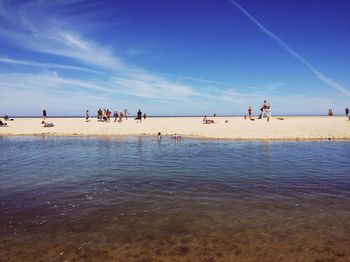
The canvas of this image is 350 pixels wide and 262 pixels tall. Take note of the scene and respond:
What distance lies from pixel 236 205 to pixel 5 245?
667 cm

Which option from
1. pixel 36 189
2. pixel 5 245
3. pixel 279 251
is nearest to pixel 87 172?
pixel 36 189

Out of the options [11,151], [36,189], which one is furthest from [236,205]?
[11,151]

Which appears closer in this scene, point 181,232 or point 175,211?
point 181,232

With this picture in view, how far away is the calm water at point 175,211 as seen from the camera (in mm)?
7793

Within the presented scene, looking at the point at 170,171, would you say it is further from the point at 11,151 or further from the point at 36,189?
the point at 11,151

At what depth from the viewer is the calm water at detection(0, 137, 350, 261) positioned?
779 centimetres

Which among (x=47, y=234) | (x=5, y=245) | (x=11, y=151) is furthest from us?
(x=11, y=151)

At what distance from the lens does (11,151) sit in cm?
2467

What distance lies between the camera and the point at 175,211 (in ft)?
34.1

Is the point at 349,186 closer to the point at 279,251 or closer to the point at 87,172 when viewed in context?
the point at 279,251

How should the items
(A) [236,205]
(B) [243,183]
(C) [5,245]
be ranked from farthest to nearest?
(B) [243,183], (A) [236,205], (C) [5,245]

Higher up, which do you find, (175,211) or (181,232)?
(175,211)

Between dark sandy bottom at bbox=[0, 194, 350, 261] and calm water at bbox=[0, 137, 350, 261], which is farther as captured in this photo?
calm water at bbox=[0, 137, 350, 261]

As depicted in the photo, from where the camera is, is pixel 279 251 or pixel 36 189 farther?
pixel 36 189
